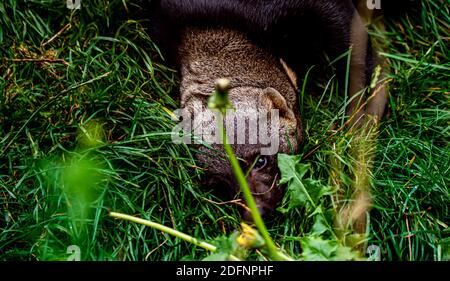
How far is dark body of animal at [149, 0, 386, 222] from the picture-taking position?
3893mm

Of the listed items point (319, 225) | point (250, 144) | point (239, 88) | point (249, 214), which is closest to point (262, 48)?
point (239, 88)

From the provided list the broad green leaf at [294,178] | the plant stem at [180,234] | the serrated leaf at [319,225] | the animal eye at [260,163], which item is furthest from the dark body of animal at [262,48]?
the plant stem at [180,234]

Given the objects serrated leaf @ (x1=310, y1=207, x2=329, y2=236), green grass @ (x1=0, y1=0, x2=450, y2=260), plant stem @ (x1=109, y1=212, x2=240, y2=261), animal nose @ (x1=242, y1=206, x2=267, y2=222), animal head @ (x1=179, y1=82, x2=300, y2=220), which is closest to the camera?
plant stem @ (x1=109, y1=212, x2=240, y2=261)

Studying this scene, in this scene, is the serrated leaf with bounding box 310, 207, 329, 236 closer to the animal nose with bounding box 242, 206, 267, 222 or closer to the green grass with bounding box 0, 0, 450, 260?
the green grass with bounding box 0, 0, 450, 260

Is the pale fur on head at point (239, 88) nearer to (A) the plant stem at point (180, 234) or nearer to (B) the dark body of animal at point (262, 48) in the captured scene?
(B) the dark body of animal at point (262, 48)

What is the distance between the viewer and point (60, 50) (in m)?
4.23

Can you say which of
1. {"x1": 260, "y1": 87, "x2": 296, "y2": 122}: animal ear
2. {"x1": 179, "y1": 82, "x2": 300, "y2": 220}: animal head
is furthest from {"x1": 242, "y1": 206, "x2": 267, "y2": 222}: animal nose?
{"x1": 260, "y1": 87, "x2": 296, "y2": 122}: animal ear

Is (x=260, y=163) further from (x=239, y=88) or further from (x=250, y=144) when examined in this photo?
(x=239, y=88)

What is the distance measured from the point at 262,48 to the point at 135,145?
1.01 metres

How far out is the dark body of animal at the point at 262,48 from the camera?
12.8 ft

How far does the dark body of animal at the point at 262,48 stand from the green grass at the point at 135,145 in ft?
0.50

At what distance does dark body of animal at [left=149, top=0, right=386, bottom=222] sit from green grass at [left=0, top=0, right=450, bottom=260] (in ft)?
0.50

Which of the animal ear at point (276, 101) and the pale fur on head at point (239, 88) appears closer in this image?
the pale fur on head at point (239, 88)

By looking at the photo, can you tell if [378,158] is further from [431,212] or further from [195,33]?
[195,33]
